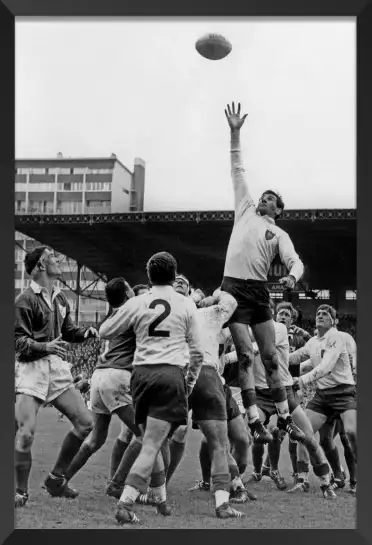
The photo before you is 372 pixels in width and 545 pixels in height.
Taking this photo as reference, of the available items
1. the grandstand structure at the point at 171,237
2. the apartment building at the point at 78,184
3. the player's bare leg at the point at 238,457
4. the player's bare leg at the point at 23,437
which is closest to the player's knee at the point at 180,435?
the player's bare leg at the point at 238,457

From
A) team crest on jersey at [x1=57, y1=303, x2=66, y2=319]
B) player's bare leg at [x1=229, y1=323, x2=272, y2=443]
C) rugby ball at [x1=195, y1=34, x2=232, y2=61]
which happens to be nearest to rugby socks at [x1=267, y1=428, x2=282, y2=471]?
player's bare leg at [x1=229, y1=323, x2=272, y2=443]

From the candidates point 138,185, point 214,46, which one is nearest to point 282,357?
point 138,185

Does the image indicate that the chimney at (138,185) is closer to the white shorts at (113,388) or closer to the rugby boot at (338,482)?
the white shorts at (113,388)

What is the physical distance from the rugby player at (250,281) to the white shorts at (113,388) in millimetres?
872

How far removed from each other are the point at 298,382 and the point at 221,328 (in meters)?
1.25

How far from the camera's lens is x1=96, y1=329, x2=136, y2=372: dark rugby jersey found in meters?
5.85

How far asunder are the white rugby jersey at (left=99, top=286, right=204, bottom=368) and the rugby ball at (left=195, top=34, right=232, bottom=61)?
2.13 m

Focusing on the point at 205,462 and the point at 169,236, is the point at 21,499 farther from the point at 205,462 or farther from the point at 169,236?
the point at 169,236

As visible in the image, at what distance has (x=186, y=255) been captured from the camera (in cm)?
1013

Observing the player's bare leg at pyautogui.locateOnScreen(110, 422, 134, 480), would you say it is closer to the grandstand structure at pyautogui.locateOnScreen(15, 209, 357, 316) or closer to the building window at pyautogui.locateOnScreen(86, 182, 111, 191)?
the grandstand structure at pyautogui.locateOnScreen(15, 209, 357, 316)

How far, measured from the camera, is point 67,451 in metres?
5.64

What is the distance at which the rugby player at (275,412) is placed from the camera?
6.27 m
